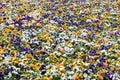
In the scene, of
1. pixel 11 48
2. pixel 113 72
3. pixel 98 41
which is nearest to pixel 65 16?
pixel 98 41

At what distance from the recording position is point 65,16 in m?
11.1

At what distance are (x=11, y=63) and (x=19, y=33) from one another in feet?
6.54

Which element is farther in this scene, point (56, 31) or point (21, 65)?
point (56, 31)

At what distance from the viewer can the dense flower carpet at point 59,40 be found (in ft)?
23.4

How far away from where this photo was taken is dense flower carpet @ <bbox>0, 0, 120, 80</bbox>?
23.4 ft

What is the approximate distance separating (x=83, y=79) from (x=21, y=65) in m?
1.57

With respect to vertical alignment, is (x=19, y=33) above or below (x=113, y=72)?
above

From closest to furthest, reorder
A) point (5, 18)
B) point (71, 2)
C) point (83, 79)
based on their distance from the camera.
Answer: point (83, 79)
point (5, 18)
point (71, 2)

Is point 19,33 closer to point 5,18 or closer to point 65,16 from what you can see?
point 5,18

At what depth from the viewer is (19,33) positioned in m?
9.05

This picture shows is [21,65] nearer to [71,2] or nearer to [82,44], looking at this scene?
[82,44]

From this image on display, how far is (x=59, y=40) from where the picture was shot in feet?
29.3

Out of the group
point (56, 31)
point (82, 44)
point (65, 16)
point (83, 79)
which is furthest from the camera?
point (65, 16)

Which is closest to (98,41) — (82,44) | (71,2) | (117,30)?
(82,44)
